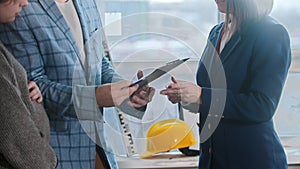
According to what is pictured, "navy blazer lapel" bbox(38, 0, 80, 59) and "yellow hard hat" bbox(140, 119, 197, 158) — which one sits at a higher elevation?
"navy blazer lapel" bbox(38, 0, 80, 59)

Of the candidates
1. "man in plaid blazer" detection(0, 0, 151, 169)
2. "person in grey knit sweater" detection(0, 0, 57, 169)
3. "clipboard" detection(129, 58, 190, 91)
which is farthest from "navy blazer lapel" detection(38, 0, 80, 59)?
"clipboard" detection(129, 58, 190, 91)

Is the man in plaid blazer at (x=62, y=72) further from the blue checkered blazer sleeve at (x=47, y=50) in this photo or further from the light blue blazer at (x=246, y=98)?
the light blue blazer at (x=246, y=98)

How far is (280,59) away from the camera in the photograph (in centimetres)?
140

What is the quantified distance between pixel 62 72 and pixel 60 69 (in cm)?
1

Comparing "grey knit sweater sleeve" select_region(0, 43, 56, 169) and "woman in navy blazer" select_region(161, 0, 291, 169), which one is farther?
"woman in navy blazer" select_region(161, 0, 291, 169)

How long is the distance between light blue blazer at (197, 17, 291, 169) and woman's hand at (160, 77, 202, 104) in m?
0.03

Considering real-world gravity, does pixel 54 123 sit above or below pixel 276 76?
below

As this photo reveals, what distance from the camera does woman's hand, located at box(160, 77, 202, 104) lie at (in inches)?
57.3

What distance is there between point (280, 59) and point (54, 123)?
2.44ft

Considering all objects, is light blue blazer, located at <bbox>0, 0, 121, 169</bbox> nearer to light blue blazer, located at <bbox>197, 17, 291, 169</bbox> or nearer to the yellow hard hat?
the yellow hard hat

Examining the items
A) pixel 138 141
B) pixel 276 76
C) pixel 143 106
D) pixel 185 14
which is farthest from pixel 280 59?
pixel 185 14

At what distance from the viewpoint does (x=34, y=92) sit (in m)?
1.37

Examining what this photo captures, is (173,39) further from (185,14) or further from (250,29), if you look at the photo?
(185,14)

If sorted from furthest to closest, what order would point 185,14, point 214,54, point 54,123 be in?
point 185,14, point 214,54, point 54,123
